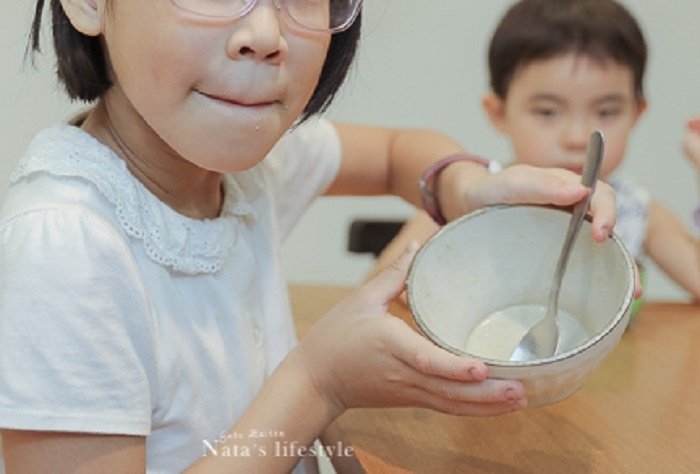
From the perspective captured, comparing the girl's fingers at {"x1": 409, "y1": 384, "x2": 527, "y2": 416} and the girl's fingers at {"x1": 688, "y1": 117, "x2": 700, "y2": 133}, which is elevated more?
the girl's fingers at {"x1": 688, "y1": 117, "x2": 700, "y2": 133}

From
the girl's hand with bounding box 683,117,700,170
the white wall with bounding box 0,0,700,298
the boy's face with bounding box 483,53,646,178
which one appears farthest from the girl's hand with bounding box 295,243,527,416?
the white wall with bounding box 0,0,700,298

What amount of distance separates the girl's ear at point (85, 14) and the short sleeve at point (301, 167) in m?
0.29

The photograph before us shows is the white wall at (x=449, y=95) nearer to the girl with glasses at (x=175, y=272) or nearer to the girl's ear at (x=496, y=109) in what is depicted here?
the girl's ear at (x=496, y=109)

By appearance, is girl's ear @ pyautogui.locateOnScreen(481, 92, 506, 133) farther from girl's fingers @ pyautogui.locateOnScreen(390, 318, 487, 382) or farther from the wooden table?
girl's fingers @ pyautogui.locateOnScreen(390, 318, 487, 382)

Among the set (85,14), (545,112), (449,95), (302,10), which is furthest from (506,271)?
(449,95)

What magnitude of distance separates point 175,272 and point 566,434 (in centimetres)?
32

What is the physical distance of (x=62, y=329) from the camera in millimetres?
645

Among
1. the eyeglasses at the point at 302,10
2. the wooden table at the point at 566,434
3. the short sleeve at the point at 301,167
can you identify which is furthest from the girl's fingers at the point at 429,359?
the short sleeve at the point at 301,167

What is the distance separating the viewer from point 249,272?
2.76 ft

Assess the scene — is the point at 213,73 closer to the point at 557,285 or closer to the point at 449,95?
the point at 557,285

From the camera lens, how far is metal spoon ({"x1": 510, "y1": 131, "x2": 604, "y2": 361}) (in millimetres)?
732

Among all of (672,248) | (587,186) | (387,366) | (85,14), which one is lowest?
(672,248)

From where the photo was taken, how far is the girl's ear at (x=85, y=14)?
2.28ft

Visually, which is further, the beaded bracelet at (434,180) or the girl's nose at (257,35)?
the beaded bracelet at (434,180)
